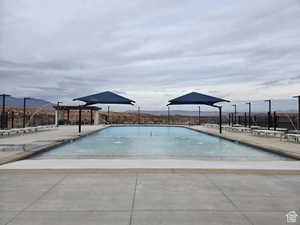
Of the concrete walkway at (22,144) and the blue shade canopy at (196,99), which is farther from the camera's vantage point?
the blue shade canopy at (196,99)

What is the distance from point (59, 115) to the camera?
27078mm

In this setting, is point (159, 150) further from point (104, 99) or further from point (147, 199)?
point (104, 99)

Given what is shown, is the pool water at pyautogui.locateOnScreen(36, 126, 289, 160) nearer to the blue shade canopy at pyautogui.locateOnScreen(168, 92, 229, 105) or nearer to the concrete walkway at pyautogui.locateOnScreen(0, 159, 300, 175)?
the concrete walkway at pyautogui.locateOnScreen(0, 159, 300, 175)

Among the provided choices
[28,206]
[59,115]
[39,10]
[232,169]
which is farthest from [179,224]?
[59,115]

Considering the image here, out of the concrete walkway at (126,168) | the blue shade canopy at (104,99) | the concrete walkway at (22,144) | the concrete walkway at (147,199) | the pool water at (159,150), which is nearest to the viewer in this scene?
the concrete walkway at (147,199)

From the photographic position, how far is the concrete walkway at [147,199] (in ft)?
9.64

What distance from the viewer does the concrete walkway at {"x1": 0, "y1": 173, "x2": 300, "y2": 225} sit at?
9.64ft

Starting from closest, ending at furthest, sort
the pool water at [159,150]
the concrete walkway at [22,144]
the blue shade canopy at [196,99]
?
the concrete walkway at [22,144] → the pool water at [159,150] → the blue shade canopy at [196,99]

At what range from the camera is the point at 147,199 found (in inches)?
142

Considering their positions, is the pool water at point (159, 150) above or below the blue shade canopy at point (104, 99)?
below

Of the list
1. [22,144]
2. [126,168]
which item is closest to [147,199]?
[126,168]

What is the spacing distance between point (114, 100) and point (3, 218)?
13311 mm

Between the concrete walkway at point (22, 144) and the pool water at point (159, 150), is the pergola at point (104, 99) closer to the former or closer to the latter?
the concrete walkway at point (22, 144)

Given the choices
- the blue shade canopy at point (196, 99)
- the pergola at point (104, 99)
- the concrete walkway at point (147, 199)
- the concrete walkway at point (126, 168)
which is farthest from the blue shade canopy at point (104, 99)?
the concrete walkway at point (147, 199)
